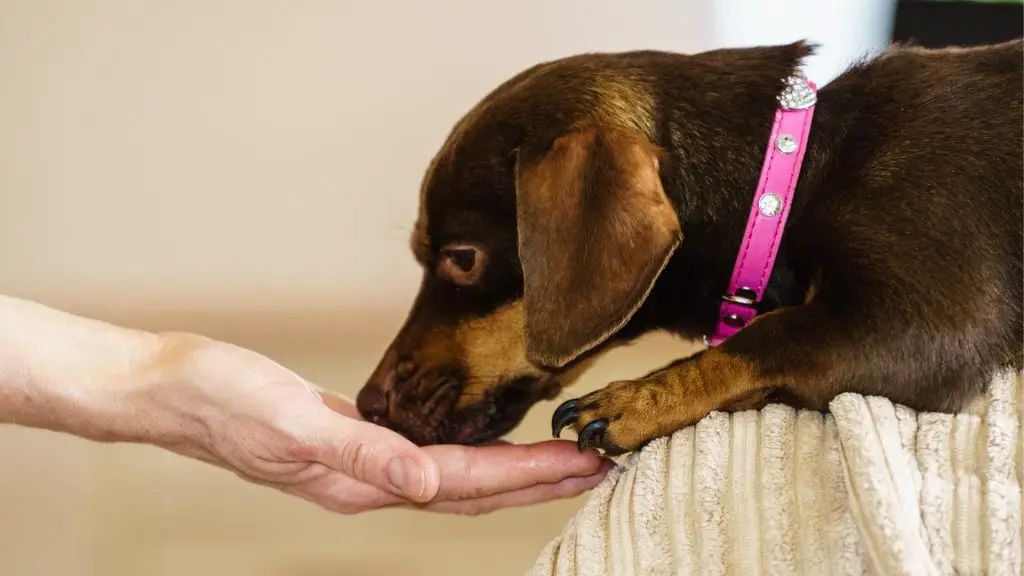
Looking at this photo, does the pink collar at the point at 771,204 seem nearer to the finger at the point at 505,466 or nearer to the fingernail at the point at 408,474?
the finger at the point at 505,466

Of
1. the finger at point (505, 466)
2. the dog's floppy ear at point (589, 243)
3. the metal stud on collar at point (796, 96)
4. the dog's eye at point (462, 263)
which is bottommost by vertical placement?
the finger at point (505, 466)

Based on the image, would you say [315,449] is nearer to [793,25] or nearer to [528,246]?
[528,246]

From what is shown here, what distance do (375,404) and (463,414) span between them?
0.12 meters

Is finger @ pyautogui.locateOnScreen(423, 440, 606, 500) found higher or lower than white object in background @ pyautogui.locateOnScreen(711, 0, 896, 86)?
lower

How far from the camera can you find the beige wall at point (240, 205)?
2.00 m

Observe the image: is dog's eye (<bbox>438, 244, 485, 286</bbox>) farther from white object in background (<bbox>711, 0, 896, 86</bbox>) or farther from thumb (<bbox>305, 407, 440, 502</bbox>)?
white object in background (<bbox>711, 0, 896, 86</bbox>)

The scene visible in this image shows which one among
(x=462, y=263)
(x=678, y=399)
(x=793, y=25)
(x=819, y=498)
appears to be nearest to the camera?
(x=819, y=498)

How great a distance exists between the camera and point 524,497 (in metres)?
1.25

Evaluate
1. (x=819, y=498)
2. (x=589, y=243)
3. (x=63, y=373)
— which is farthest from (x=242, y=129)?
(x=819, y=498)

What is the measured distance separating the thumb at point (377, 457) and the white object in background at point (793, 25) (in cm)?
123

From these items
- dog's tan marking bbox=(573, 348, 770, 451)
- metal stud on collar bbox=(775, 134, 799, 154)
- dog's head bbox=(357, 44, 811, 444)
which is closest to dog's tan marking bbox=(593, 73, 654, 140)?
dog's head bbox=(357, 44, 811, 444)

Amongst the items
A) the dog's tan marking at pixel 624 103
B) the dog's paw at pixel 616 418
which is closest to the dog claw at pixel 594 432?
the dog's paw at pixel 616 418

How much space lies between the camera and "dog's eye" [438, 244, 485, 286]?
1.19 metres

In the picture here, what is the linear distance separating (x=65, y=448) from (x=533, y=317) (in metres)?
1.53
